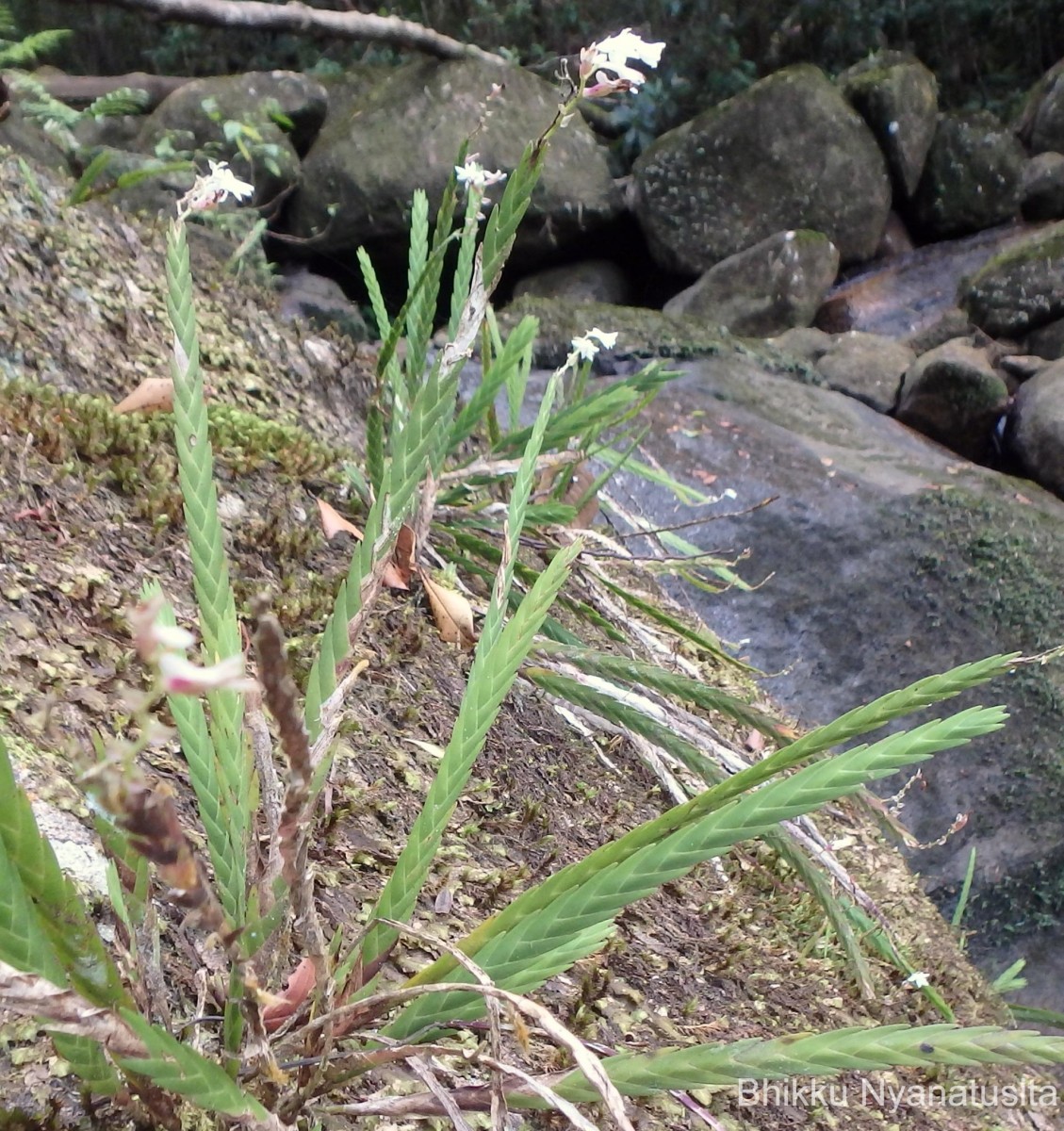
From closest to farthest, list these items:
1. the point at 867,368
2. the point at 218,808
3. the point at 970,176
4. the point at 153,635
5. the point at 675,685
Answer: the point at 153,635 → the point at 218,808 → the point at 675,685 → the point at 867,368 → the point at 970,176

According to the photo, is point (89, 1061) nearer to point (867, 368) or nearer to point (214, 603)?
point (214, 603)

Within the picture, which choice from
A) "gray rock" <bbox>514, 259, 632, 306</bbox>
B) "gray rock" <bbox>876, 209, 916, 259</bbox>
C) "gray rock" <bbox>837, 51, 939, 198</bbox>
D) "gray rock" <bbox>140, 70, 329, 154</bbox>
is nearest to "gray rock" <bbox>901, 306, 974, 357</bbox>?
"gray rock" <bbox>876, 209, 916, 259</bbox>

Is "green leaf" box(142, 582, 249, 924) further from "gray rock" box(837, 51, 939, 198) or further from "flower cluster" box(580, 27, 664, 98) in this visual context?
"gray rock" box(837, 51, 939, 198)

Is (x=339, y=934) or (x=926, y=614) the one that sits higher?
(x=339, y=934)

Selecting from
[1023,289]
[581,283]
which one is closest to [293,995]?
[581,283]

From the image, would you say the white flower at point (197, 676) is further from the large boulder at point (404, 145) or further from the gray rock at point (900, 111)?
the gray rock at point (900, 111)

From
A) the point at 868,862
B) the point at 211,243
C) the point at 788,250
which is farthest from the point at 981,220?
the point at 868,862

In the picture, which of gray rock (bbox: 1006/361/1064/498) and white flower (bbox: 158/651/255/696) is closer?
white flower (bbox: 158/651/255/696)
